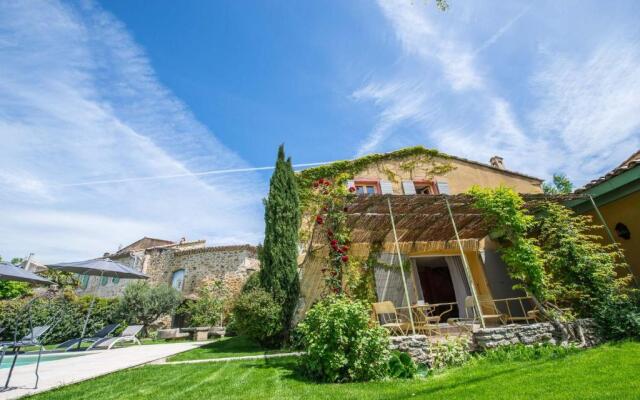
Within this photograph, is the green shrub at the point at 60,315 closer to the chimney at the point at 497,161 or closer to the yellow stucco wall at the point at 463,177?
the yellow stucco wall at the point at 463,177

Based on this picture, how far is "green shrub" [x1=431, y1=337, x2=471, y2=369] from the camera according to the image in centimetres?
515

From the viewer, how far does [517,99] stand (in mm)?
8297

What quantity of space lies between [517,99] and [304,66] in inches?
254

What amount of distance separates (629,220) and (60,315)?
21.3 metres

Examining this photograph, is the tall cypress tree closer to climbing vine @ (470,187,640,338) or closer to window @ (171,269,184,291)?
climbing vine @ (470,187,640,338)

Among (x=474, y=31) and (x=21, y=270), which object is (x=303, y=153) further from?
(x=21, y=270)

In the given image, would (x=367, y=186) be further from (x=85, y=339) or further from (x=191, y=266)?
(x=191, y=266)

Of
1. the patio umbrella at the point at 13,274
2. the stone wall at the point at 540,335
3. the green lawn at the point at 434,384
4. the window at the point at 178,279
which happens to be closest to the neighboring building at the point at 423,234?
the stone wall at the point at 540,335

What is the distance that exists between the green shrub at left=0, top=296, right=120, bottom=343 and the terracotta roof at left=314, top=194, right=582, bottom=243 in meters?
13.0

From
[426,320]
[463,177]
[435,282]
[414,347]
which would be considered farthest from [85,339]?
[463,177]

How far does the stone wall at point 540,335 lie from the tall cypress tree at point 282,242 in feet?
16.1

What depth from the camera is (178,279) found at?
1952cm

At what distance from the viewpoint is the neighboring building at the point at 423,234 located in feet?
25.0

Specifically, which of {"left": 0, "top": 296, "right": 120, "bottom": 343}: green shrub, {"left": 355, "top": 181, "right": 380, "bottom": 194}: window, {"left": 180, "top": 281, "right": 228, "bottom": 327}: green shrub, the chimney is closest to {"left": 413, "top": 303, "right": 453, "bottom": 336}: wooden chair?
{"left": 355, "top": 181, "right": 380, "bottom": 194}: window
